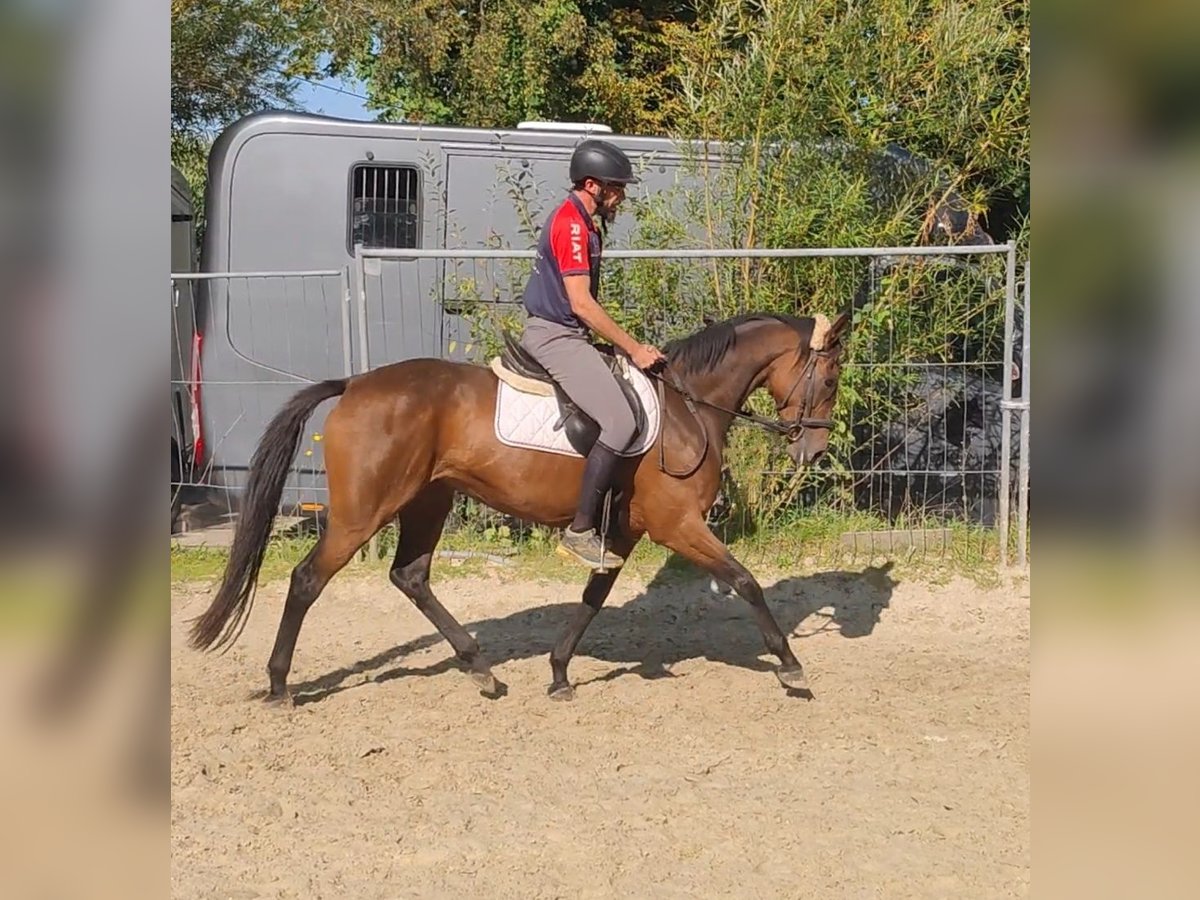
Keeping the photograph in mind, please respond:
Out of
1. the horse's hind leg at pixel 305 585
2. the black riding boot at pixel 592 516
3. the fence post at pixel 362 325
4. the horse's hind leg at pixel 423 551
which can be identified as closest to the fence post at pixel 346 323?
the fence post at pixel 362 325

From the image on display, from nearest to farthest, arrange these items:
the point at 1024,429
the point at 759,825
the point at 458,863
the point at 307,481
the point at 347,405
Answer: the point at 458,863
the point at 759,825
the point at 347,405
the point at 1024,429
the point at 307,481

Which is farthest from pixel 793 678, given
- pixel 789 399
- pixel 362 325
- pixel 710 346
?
pixel 362 325

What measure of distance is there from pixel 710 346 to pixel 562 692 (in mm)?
1931

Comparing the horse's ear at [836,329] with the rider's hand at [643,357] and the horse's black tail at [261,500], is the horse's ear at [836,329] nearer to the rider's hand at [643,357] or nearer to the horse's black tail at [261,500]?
the rider's hand at [643,357]

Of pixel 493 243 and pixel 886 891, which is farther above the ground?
pixel 493 243

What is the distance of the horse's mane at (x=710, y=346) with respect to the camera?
572 centimetres

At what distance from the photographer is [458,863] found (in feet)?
12.3

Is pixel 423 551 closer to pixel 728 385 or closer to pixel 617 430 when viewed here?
pixel 617 430

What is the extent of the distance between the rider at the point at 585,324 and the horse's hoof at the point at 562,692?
2.34 ft

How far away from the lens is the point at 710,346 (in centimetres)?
573
